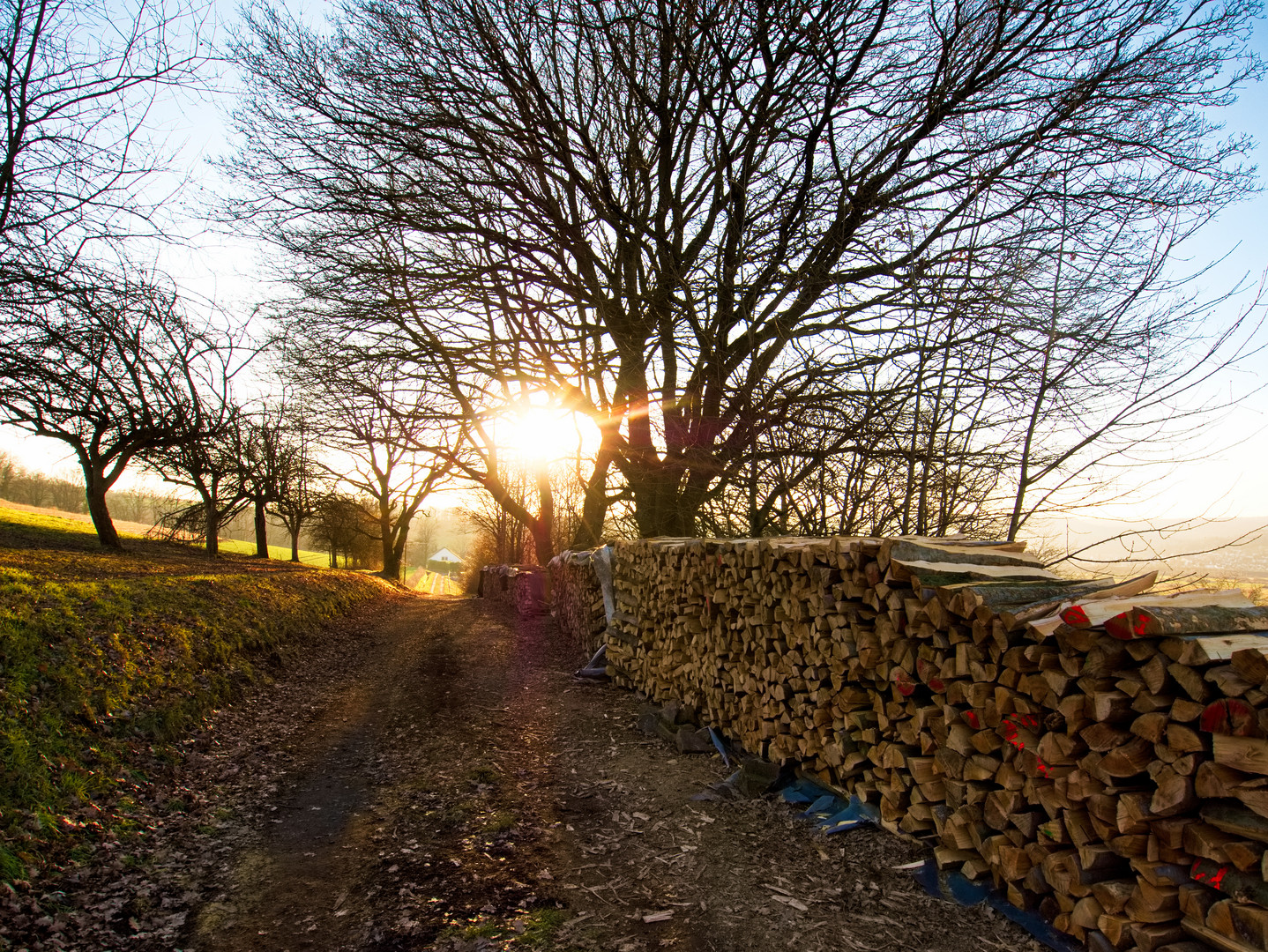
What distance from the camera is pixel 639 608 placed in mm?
7375

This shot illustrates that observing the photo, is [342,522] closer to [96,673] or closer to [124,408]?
[124,408]

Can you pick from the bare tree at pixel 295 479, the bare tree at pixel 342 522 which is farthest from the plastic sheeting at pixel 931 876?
the bare tree at pixel 342 522

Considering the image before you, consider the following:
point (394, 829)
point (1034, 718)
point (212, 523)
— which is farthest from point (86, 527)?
point (1034, 718)

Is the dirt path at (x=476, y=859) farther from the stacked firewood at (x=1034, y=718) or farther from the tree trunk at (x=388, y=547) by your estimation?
the tree trunk at (x=388, y=547)

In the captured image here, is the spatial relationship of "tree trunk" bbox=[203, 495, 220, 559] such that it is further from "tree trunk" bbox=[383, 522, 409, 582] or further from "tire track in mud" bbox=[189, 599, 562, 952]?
"tire track in mud" bbox=[189, 599, 562, 952]

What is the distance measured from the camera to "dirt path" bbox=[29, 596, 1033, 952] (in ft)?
9.55

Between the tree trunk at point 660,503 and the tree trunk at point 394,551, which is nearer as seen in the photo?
the tree trunk at point 660,503

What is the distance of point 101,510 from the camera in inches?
570

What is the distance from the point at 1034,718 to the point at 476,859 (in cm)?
290

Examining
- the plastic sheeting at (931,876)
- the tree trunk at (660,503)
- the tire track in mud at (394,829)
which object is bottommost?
the tire track in mud at (394,829)

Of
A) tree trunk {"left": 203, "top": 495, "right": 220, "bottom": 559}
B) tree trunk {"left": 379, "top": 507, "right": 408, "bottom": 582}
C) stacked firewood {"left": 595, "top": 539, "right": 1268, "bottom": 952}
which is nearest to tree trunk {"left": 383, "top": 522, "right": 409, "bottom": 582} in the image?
tree trunk {"left": 379, "top": 507, "right": 408, "bottom": 582}

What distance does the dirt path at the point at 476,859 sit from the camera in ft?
9.55

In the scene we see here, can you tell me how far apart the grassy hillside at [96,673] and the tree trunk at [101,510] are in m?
5.12

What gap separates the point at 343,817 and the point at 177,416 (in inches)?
495
